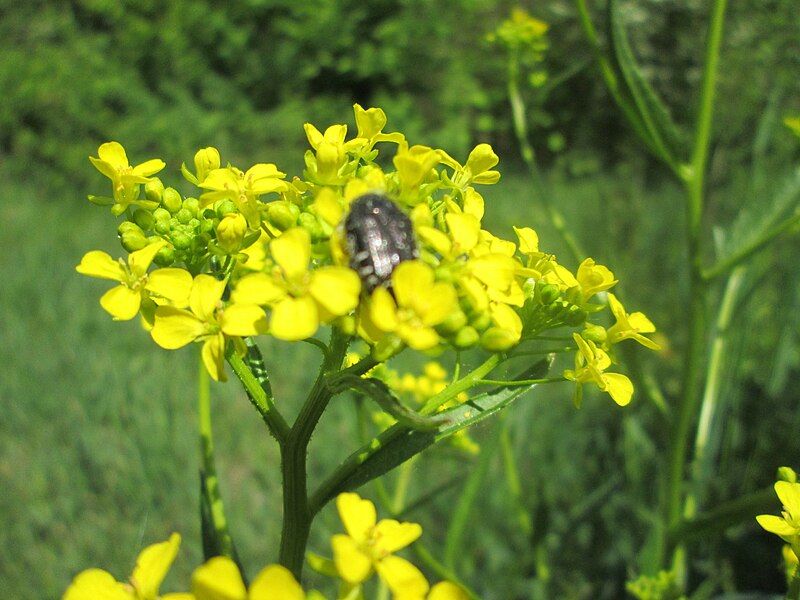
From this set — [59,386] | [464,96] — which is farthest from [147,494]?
[464,96]

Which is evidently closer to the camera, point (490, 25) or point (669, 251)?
point (669, 251)

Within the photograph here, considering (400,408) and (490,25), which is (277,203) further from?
(490,25)

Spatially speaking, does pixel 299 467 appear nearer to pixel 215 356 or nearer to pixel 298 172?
pixel 215 356

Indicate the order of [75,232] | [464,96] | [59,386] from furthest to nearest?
1. [464,96]
2. [75,232]
3. [59,386]

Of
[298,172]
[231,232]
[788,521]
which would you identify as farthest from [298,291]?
[298,172]

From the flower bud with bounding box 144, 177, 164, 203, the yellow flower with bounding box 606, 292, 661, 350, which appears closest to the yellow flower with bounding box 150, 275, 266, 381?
the flower bud with bounding box 144, 177, 164, 203
